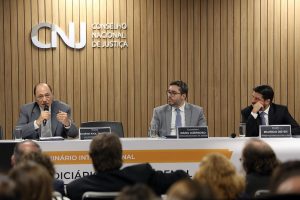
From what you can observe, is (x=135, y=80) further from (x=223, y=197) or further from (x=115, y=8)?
(x=223, y=197)

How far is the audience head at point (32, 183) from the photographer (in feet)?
7.95

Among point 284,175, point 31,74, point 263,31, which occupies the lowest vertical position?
point 284,175

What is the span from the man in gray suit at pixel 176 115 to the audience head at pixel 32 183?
4.72 metres

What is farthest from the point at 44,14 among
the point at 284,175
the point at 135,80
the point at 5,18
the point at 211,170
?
the point at 284,175

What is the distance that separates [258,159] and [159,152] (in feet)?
6.43

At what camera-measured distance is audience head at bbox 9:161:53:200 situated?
95.3 inches

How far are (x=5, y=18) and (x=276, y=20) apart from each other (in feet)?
13.3

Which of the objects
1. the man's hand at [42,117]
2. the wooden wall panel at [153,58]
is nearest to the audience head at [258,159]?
the man's hand at [42,117]

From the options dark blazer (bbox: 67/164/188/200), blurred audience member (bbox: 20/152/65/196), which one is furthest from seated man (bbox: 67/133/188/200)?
blurred audience member (bbox: 20/152/65/196)

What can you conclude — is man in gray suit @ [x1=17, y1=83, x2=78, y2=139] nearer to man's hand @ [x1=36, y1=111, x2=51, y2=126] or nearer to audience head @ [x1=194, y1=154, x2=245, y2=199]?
man's hand @ [x1=36, y1=111, x2=51, y2=126]

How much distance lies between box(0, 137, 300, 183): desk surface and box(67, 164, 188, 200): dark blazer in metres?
1.65

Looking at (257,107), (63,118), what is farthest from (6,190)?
(257,107)

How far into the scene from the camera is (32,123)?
6.71m

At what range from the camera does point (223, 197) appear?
337cm
